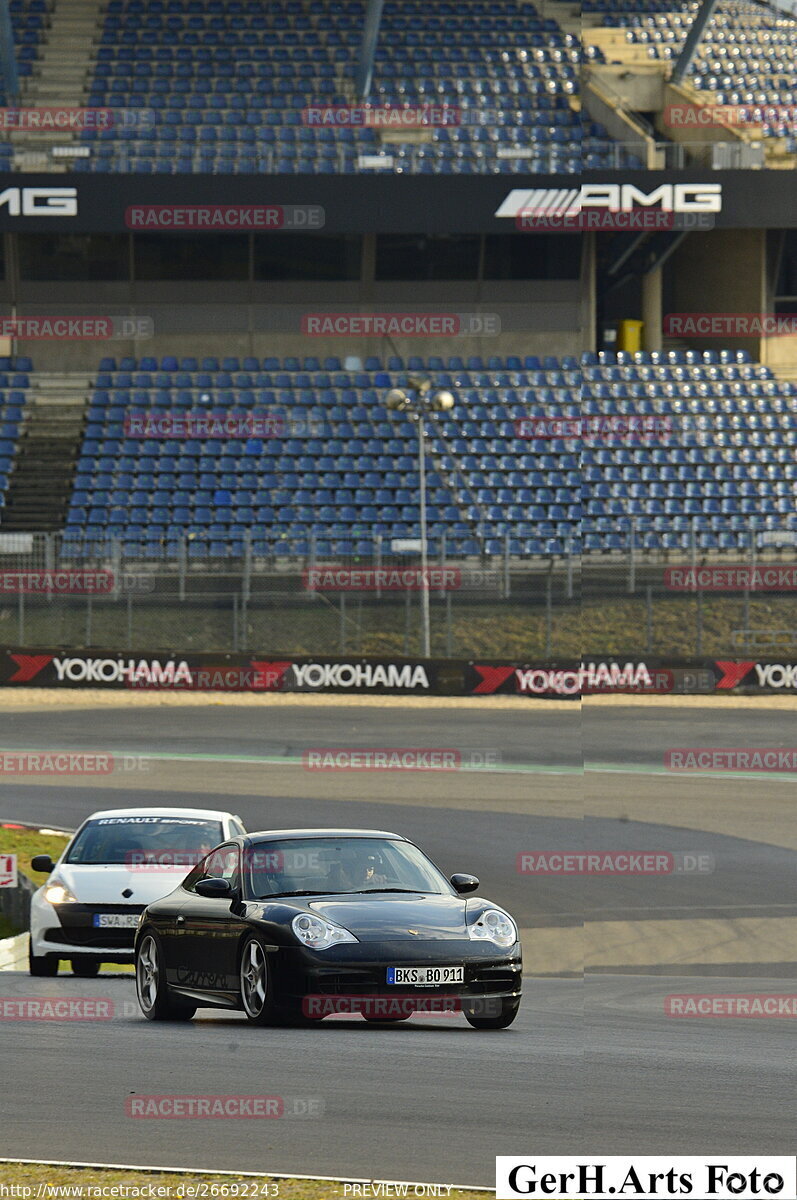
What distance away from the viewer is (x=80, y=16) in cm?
4128

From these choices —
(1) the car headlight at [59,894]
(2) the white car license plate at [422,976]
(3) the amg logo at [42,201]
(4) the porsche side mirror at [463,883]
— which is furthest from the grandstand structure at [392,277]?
(2) the white car license plate at [422,976]

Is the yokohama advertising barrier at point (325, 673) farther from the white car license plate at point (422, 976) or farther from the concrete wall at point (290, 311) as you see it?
the white car license plate at point (422, 976)

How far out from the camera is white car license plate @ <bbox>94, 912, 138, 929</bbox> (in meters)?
9.03

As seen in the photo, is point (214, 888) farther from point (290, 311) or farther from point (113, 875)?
point (290, 311)

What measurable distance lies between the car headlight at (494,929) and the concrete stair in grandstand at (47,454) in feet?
87.4

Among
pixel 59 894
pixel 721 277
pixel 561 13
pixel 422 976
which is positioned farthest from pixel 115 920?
pixel 561 13

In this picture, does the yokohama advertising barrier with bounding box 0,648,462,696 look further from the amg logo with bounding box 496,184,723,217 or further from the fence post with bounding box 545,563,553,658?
the amg logo with bounding box 496,184,723,217

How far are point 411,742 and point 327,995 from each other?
17861mm

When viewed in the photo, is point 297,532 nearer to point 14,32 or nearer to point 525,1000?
point 14,32

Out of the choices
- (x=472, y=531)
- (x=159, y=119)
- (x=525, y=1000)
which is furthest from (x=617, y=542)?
(x=525, y=1000)

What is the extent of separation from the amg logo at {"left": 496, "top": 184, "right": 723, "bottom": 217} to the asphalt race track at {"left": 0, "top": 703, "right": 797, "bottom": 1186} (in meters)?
12.9

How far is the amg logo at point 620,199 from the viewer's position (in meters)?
35.0

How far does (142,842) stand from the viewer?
30.7ft

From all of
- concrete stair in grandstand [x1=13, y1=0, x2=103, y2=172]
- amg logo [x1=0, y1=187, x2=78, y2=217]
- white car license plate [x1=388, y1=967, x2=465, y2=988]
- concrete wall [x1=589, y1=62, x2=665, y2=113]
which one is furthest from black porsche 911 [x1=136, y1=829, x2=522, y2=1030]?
concrete wall [x1=589, y1=62, x2=665, y2=113]
